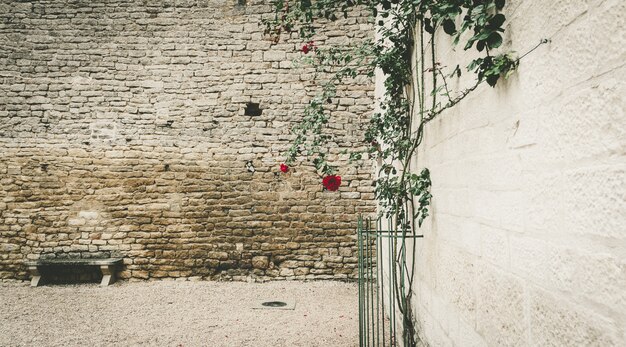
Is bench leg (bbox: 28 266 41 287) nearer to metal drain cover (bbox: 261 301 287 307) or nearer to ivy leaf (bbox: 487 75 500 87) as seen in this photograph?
metal drain cover (bbox: 261 301 287 307)

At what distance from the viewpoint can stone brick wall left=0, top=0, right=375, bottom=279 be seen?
5660 mm

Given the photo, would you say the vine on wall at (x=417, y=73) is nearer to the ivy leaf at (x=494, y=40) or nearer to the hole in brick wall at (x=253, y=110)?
the ivy leaf at (x=494, y=40)

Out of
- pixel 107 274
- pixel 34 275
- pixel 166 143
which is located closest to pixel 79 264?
pixel 107 274

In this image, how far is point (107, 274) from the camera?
17.9ft

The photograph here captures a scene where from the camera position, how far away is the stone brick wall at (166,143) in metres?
5.66

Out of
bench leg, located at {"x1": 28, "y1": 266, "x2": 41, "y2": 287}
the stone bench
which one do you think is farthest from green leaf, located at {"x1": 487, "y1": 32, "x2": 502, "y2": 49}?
bench leg, located at {"x1": 28, "y1": 266, "x2": 41, "y2": 287}

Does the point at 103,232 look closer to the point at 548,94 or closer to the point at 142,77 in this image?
the point at 142,77

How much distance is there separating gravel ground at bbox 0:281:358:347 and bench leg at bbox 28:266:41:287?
12 cm

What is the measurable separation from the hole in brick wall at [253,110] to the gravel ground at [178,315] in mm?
2668

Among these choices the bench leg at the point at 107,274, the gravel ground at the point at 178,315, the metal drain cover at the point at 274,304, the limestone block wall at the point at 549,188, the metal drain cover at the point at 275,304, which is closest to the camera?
the limestone block wall at the point at 549,188

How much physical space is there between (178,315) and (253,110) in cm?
323

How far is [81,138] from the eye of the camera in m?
5.79

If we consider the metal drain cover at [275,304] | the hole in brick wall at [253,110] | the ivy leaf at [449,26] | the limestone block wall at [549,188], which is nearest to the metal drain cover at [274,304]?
the metal drain cover at [275,304]

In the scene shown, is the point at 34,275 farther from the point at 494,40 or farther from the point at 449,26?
the point at 494,40
